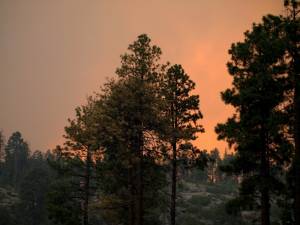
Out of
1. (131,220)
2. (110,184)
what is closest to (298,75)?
(131,220)

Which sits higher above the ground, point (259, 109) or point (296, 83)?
point (296, 83)

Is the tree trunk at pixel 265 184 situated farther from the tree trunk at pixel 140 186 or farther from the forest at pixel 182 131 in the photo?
the tree trunk at pixel 140 186

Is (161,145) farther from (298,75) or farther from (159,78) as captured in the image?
(298,75)

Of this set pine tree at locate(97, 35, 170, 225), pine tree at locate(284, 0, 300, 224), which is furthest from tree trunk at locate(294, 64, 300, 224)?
pine tree at locate(97, 35, 170, 225)

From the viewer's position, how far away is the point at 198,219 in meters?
76.1

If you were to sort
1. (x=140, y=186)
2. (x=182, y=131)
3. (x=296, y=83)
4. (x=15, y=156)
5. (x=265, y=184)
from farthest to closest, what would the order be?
1. (x=15, y=156)
2. (x=182, y=131)
3. (x=140, y=186)
4. (x=265, y=184)
5. (x=296, y=83)

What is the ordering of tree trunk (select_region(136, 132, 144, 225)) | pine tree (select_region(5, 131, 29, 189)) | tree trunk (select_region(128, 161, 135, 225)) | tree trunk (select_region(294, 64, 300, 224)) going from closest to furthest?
tree trunk (select_region(294, 64, 300, 224)), tree trunk (select_region(136, 132, 144, 225)), tree trunk (select_region(128, 161, 135, 225)), pine tree (select_region(5, 131, 29, 189))

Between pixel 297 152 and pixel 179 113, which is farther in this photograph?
pixel 179 113

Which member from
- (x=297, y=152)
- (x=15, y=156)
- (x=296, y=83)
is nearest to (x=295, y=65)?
(x=296, y=83)

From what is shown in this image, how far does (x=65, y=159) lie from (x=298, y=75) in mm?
17607

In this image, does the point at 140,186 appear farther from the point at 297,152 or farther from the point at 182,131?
the point at 297,152

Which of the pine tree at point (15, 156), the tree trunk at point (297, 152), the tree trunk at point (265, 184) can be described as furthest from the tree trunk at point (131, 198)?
the pine tree at point (15, 156)

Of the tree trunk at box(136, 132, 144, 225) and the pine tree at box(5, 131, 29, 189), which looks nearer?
the tree trunk at box(136, 132, 144, 225)

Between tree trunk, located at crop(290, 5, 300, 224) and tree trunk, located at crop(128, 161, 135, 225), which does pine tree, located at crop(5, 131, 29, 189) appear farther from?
tree trunk, located at crop(290, 5, 300, 224)
